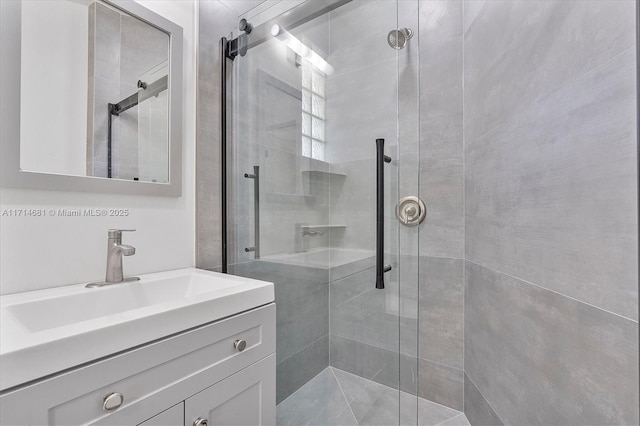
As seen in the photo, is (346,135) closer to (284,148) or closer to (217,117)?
(284,148)

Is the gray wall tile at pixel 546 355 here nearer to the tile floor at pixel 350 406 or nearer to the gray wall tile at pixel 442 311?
the gray wall tile at pixel 442 311

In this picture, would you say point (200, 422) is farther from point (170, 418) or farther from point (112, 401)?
point (112, 401)

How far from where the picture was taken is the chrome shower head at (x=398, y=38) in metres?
1.20

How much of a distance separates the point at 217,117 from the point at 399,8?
3.09ft

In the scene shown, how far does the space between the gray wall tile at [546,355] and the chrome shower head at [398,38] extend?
1076 millimetres

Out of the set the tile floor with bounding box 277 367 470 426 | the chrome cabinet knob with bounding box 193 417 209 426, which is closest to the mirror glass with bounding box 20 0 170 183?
the chrome cabinet knob with bounding box 193 417 209 426

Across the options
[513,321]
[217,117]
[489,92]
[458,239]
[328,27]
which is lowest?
[513,321]

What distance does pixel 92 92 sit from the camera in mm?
957

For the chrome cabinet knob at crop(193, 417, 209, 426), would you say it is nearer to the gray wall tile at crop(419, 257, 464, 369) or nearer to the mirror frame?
the mirror frame

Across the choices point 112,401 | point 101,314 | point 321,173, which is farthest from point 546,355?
point 101,314

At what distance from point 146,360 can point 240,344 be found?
0.25 metres

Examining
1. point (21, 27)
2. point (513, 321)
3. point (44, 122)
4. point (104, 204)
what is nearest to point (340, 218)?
point (513, 321)

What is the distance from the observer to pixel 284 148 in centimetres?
139

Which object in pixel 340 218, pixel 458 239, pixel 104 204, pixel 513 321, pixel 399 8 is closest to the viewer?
pixel 104 204
